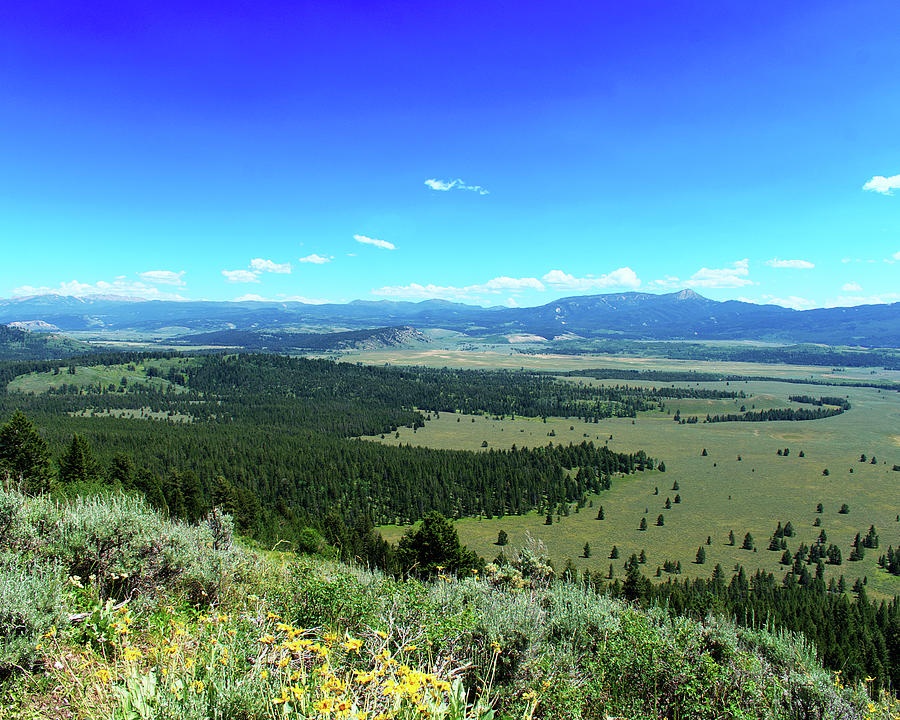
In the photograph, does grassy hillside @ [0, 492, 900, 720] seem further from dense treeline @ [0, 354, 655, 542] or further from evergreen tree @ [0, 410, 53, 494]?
evergreen tree @ [0, 410, 53, 494]

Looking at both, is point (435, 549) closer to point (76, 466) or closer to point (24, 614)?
point (24, 614)

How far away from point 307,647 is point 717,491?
3990 inches

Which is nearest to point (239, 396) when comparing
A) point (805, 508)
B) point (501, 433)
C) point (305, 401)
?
point (305, 401)

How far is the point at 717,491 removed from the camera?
9119cm

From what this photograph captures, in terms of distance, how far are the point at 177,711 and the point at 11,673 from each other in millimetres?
3400

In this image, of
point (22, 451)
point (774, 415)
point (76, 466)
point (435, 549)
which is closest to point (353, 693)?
point (435, 549)

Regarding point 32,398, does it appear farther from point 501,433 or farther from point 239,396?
point 501,433

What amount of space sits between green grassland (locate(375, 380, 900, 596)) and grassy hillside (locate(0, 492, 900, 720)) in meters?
48.4

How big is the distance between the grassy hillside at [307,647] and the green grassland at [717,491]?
4836 centimetres

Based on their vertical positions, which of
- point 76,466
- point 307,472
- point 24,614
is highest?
point 24,614

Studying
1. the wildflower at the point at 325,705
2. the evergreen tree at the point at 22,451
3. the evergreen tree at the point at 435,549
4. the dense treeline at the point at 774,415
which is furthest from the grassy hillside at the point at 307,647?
the dense treeline at the point at 774,415

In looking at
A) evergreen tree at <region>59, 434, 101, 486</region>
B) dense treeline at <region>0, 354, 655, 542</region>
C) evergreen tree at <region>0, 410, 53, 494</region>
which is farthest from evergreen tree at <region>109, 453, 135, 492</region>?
evergreen tree at <region>0, 410, 53, 494</region>

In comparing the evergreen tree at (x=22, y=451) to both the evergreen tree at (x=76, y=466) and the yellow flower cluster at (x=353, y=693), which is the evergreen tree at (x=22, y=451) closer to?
the evergreen tree at (x=76, y=466)

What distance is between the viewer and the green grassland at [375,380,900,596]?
2488 inches
